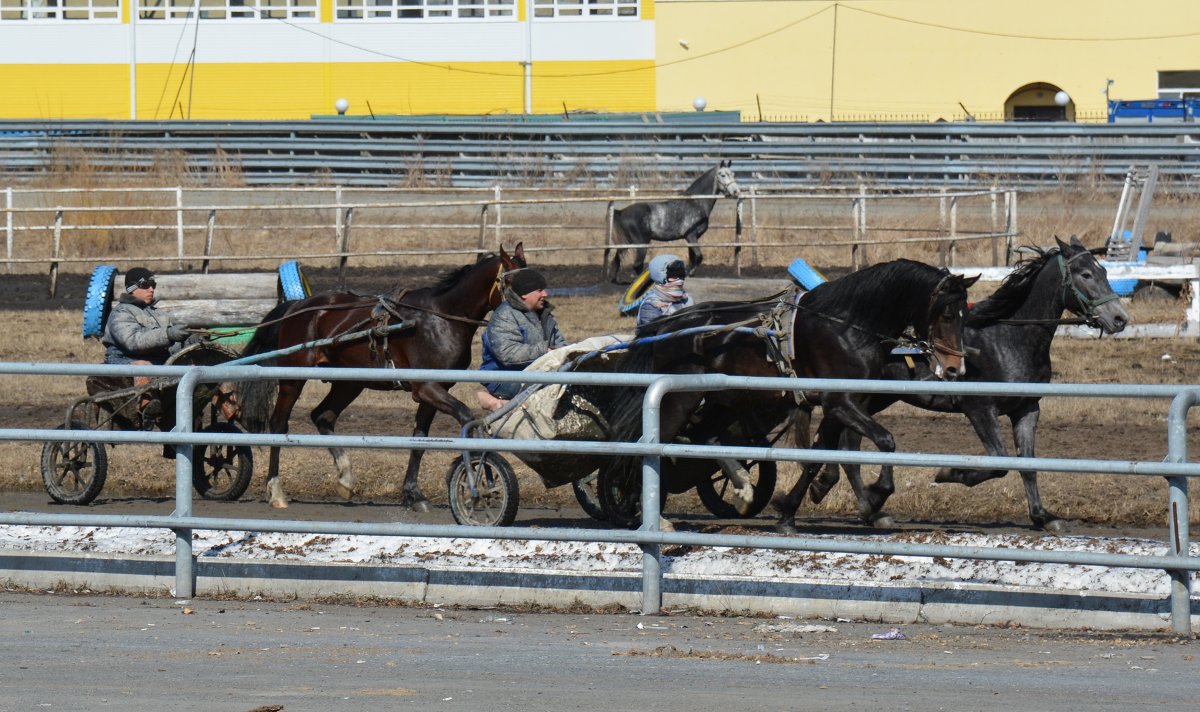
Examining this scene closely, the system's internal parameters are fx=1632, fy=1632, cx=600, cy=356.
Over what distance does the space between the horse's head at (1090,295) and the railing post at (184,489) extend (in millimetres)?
5855

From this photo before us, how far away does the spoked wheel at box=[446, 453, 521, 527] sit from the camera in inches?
364

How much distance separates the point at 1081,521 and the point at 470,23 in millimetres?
34364

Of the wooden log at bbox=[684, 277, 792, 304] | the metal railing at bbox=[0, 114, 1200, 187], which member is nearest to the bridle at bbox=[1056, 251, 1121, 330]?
the wooden log at bbox=[684, 277, 792, 304]

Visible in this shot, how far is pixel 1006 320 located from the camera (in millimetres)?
10477

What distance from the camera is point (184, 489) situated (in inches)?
297

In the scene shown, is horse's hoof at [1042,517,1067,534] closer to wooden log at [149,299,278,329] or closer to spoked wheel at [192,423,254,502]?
spoked wheel at [192,423,254,502]

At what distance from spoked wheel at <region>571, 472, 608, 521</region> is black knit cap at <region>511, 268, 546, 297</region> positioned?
4.25 feet

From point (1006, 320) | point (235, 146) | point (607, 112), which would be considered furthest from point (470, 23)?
point (1006, 320)

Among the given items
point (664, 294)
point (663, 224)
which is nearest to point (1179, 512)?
point (664, 294)

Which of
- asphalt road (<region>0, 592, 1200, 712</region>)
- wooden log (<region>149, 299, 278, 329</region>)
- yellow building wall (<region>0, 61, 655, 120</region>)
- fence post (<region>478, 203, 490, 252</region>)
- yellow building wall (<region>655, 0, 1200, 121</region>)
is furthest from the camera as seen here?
yellow building wall (<region>0, 61, 655, 120</region>)

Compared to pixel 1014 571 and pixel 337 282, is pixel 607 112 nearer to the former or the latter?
pixel 337 282

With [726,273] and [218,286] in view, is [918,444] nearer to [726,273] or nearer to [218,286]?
[218,286]

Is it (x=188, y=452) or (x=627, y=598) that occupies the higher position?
(x=188, y=452)

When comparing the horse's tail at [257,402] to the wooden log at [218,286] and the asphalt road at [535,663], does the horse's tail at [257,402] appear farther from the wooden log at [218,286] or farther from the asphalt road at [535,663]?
the wooden log at [218,286]
